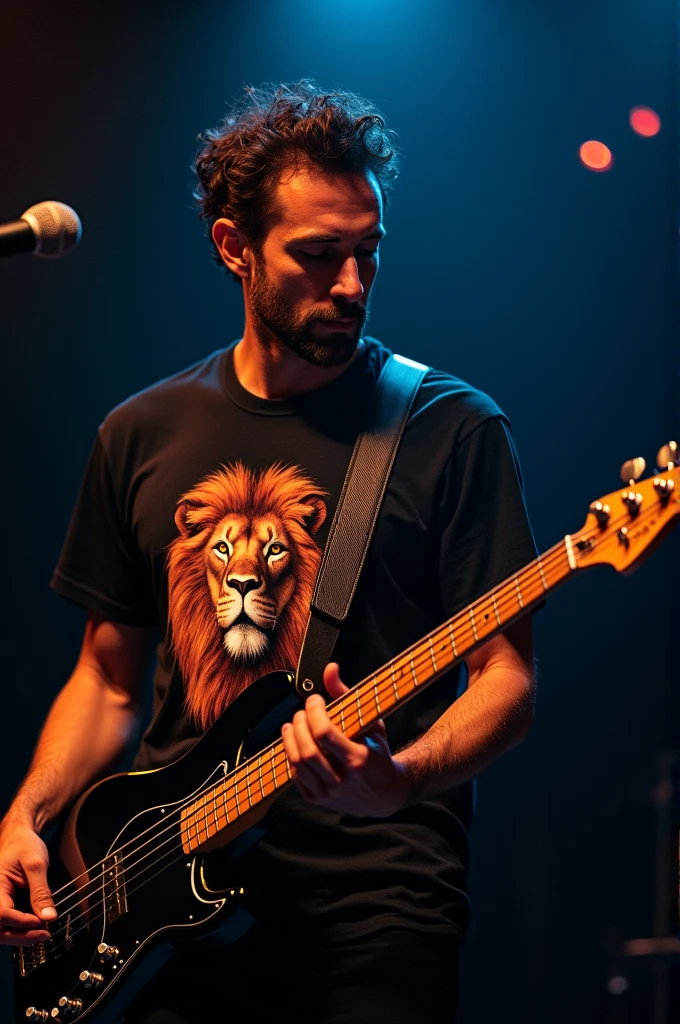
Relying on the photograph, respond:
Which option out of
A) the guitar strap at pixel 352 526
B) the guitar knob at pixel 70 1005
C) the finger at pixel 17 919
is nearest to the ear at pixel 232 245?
the guitar strap at pixel 352 526

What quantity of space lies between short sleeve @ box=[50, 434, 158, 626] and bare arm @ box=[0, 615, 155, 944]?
52 mm

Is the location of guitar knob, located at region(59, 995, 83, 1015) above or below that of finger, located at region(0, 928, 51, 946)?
below

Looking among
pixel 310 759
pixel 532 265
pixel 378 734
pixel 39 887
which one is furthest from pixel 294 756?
pixel 532 265

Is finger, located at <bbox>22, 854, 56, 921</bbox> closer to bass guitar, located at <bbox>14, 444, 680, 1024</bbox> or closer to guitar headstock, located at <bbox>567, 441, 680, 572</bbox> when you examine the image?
bass guitar, located at <bbox>14, 444, 680, 1024</bbox>

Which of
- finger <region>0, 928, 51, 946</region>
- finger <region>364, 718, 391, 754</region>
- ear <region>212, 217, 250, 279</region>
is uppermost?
ear <region>212, 217, 250, 279</region>

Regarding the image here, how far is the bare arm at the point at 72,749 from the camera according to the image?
6.50ft

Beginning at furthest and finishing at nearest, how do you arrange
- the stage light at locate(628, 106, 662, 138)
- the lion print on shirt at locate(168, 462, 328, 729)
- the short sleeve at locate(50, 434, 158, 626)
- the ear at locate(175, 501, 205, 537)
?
the stage light at locate(628, 106, 662, 138)
the short sleeve at locate(50, 434, 158, 626)
the ear at locate(175, 501, 205, 537)
the lion print on shirt at locate(168, 462, 328, 729)

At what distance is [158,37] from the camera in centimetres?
281

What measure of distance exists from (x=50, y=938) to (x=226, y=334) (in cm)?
151

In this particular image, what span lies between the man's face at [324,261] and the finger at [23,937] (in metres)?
1.14

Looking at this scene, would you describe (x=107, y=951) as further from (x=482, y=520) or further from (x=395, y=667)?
(x=482, y=520)

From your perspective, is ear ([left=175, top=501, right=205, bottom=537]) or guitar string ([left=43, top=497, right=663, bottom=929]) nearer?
guitar string ([left=43, top=497, right=663, bottom=929])

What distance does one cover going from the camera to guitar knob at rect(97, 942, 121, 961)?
1874 millimetres

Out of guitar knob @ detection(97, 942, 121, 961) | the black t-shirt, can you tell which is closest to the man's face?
the black t-shirt
